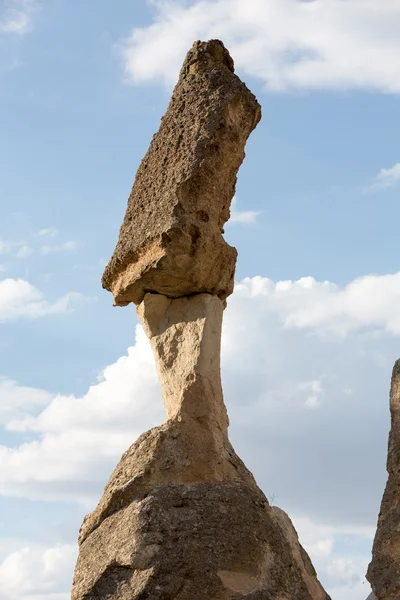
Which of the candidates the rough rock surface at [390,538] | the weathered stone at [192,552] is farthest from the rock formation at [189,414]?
the rough rock surface at [390,538]

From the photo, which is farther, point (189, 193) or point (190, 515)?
point (189, 193)

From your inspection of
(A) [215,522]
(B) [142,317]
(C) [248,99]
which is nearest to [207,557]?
(A) [215,522]

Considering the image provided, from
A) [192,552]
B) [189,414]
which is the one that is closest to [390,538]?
[192,552]

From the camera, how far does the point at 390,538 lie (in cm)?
1034

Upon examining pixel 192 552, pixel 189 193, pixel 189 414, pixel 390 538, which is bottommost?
pixel 192 552

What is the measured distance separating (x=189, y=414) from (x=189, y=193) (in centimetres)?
240

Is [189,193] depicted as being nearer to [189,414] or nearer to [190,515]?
[189,414]

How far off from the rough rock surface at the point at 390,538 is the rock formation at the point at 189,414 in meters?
0.74

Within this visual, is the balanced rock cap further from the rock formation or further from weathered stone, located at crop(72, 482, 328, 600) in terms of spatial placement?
weathered stone, located at crop(72, 482, 328, 600)

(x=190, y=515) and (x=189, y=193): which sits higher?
(x=189, y=193)

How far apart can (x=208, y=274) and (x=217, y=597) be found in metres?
3.53

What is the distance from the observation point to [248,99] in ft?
40.1

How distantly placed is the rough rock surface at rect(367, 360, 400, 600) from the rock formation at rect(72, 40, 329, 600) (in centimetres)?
74

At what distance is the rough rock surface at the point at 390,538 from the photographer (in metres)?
10.2
